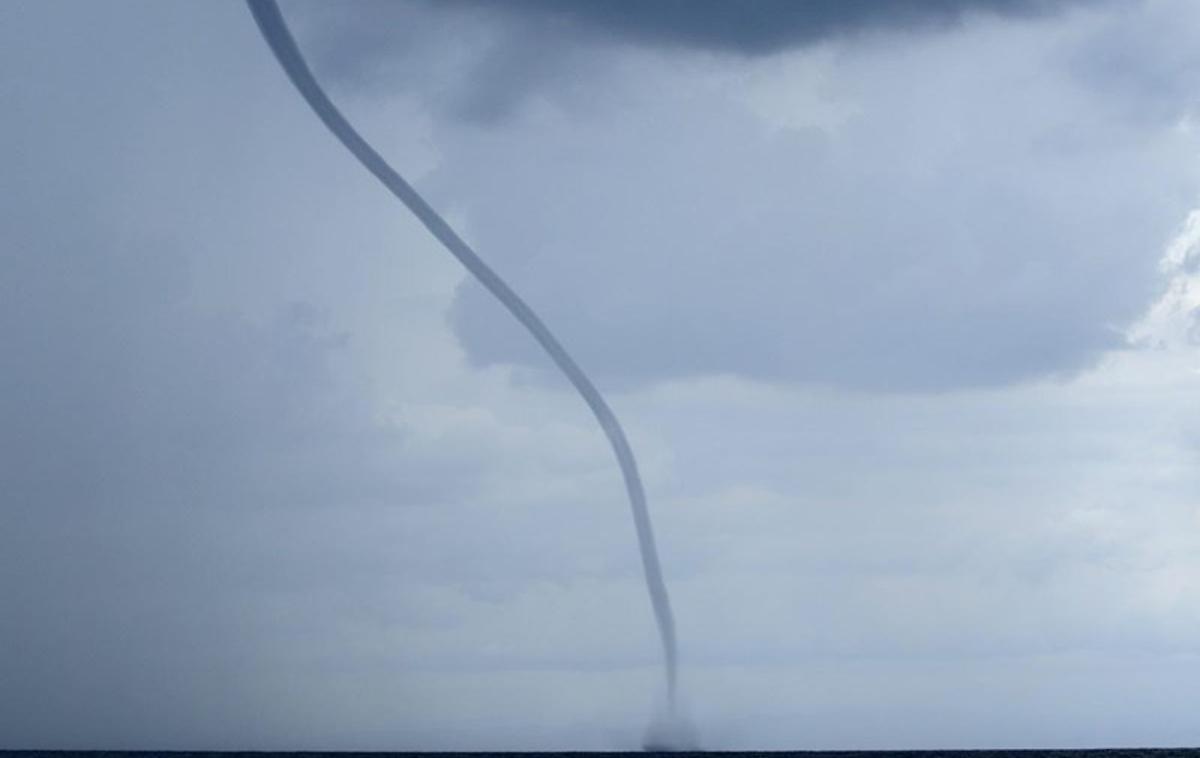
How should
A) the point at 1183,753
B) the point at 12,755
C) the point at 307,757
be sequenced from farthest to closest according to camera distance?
the point at 12,755
the point at 307,757
the point at 1183,753

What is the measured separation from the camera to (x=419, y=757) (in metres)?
84.4

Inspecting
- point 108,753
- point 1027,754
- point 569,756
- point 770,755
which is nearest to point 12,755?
point 108,753

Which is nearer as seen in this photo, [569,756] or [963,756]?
[963,756]

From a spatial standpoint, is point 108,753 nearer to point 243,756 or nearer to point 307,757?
point 243,756

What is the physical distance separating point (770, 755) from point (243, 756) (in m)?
61.8

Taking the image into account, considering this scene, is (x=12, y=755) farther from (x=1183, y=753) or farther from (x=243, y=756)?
(x=1183, y=753)

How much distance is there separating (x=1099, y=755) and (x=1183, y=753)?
8203 millimetres

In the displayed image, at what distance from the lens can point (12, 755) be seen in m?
88.7

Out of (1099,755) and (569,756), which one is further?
(569,756)

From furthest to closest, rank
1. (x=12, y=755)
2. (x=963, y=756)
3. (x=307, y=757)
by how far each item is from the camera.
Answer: (x=12, y=755)
(x=307, y=757)
(x=963, y=756)

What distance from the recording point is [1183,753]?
70812mm

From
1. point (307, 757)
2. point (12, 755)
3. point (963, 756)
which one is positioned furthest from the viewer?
point (12, 755)

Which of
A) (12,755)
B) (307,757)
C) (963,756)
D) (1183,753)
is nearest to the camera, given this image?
(1183,753)

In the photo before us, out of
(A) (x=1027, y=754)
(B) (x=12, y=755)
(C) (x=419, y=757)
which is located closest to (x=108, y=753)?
(B) (x=12, y=755)
